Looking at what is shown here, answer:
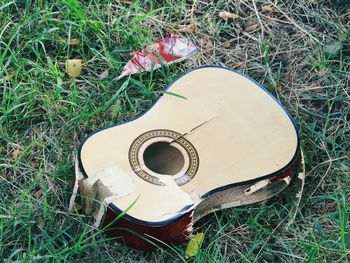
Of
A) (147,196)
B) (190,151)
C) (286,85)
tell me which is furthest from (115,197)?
(286,85)

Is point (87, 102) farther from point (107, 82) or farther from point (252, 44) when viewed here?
point (252, 44)

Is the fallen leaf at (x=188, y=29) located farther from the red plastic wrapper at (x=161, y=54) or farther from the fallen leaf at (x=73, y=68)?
the fallen leaf at (x=73, y=68)

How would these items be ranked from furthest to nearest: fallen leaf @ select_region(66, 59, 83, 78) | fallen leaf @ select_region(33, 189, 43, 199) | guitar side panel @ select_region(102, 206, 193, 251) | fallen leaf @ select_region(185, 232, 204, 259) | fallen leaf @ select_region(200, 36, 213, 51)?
fallen leaf @ select_region(200, 36, 213, 51)
fallen leaf @ select_region(66, 59, 83, 78)
fallen leaf @ select_region(33, 189, 43, 199)
fallen leaf @ select_region(185, 232, 204, 259)
guitar side panel @ select_region(102, 206, 193, 251)

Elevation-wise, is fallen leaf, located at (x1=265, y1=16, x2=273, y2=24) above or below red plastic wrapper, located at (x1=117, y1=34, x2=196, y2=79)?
below

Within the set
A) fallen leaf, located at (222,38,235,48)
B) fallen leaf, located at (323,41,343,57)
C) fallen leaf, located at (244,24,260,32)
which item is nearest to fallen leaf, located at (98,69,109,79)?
fallen leaf, located at (222,38,235,48)

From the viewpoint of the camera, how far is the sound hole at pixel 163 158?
2.16m

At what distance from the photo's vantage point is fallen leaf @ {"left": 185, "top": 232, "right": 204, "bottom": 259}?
2.08 meters

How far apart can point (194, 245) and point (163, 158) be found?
278 millimetres

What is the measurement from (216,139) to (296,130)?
0.26 m

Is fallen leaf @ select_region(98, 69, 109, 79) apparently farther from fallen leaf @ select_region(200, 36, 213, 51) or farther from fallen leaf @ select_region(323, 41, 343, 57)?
fallen leaf @ select_region(323, 41, 343, 57)

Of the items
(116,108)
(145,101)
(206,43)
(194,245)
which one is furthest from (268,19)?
(194,245)

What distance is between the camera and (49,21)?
2574 millimetres

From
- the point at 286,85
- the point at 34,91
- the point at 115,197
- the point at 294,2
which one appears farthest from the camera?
the point at 294,2

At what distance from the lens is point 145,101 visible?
2.45m
